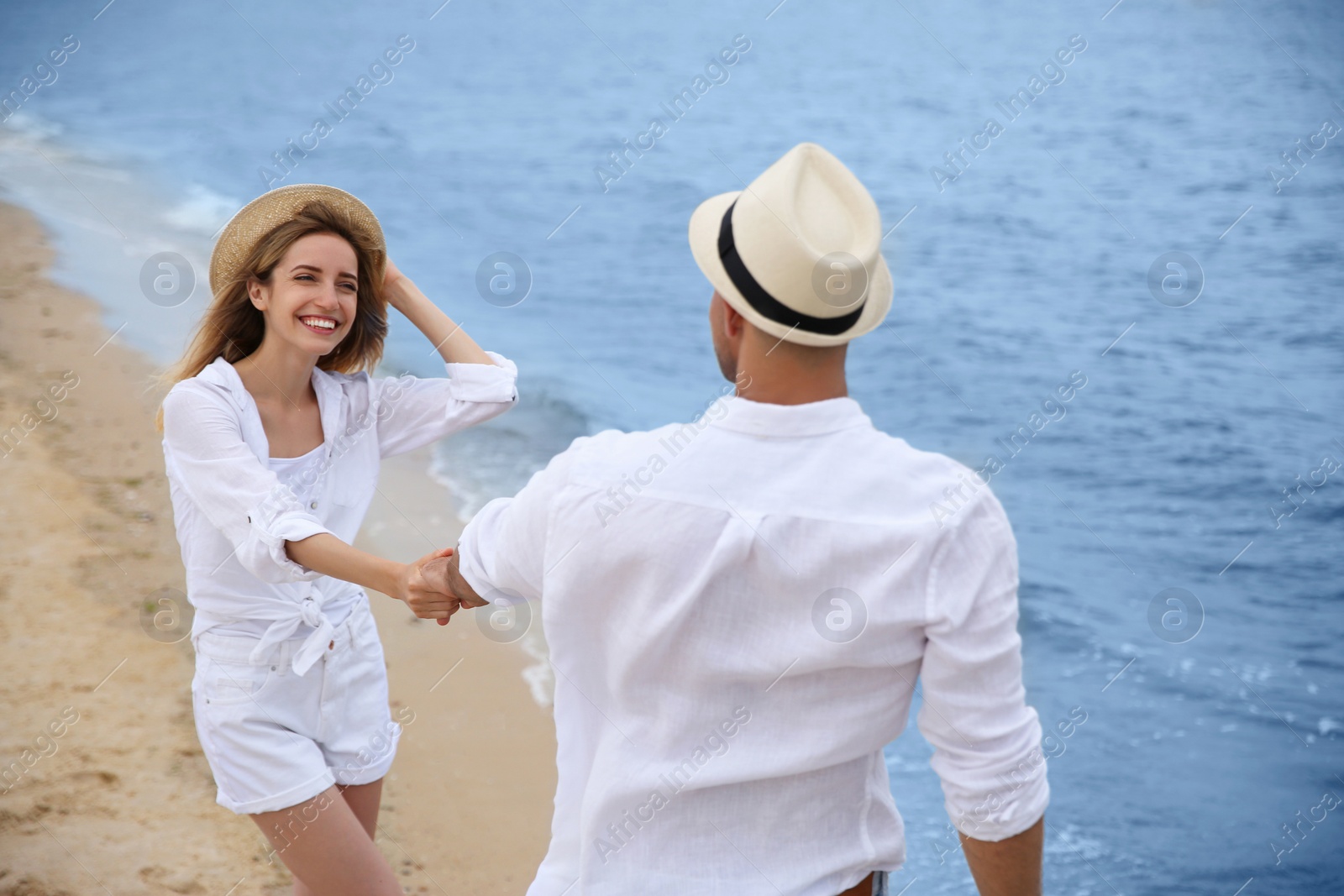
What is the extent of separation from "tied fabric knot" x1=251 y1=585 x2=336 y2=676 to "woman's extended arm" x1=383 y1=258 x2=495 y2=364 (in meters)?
0.63

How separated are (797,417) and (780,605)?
9.2 inches

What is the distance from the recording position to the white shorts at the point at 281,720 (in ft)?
7.99

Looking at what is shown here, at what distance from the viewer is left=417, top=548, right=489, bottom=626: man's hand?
1.99 m

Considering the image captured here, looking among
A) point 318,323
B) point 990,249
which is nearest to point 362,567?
point 318,323

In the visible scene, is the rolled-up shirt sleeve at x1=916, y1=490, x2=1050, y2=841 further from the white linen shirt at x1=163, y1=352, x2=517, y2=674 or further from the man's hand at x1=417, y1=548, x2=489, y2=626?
the white linen shirt at x1=163, y1=352, x2=517, y2=674

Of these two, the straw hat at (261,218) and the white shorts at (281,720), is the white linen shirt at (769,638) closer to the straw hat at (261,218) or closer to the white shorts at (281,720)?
the white shorts at (281,720)

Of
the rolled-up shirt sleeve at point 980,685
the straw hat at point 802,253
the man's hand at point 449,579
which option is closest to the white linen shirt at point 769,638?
the rolled-up shirt sleeve at point 980,685

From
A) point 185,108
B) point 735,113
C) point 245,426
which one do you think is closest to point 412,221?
point 185,108

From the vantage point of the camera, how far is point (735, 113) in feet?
71.9

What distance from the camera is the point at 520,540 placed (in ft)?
5.45

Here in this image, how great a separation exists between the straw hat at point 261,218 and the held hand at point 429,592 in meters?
0.81

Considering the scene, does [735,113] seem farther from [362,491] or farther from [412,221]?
[362,491]

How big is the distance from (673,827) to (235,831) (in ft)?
8.28

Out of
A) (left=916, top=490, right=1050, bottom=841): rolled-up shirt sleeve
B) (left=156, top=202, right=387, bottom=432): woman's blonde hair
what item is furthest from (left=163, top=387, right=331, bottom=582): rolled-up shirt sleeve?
(left=916, top=490, right=1050, bottom=841): rolled-up shirt sleeve
